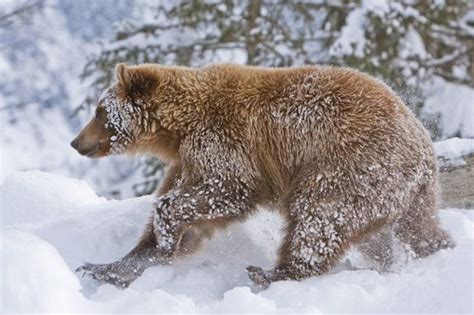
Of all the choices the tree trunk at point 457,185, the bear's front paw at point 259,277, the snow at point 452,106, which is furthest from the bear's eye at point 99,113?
A: the snow at point 452,106

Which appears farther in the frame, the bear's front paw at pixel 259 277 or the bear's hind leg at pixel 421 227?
the bear's hind leg at pixel 421 227

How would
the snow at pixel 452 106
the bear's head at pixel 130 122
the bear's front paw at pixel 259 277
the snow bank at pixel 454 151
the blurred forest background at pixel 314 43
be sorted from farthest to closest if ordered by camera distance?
the blurred forest background at pixel 314 43 < the snow at pixel 452 106 < the snow bank at pixel 454 151 < the bear's head at pixel 130 122 < the bear's front paw at pixel 259 277

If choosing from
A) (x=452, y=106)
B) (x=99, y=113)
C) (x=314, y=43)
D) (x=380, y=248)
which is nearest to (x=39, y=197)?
(x=99, y=113)

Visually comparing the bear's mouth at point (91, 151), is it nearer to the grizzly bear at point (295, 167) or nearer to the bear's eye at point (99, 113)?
the bear's eye at point (99, 113)

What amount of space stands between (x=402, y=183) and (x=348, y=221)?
1.25ft

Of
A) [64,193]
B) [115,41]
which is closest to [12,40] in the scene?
[115,41]

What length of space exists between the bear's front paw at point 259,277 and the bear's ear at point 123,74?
1503mm

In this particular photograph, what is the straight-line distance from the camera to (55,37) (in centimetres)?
2139

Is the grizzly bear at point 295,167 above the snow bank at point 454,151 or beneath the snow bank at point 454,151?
above

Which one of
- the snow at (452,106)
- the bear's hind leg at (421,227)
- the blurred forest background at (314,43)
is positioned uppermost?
the bear's hind leg at (421,227)

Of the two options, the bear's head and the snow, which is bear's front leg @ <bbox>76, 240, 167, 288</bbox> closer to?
the bear's head

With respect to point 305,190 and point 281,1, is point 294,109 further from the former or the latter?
point 281,1

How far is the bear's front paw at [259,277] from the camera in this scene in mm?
4504

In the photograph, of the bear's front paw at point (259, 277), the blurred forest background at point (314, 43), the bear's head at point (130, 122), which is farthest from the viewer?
the blurred forest background at point (314, 43)
